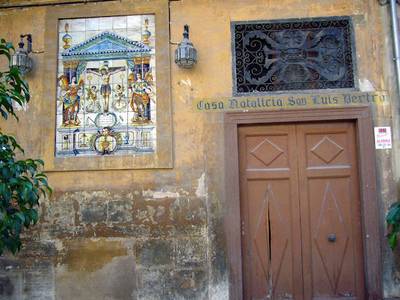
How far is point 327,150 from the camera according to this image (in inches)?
253

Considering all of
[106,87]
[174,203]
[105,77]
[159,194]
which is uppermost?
[105,77]

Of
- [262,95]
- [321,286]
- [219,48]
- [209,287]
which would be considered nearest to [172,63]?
[219,48]

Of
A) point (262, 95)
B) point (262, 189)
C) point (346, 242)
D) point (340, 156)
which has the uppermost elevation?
point (262, 95)

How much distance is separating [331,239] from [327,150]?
3.83 ft

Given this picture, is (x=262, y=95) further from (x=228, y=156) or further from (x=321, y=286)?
(x=321, y=286)

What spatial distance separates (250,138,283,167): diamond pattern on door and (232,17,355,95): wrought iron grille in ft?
2.35

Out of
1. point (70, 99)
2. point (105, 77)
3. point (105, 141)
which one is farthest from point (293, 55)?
point (70, 99)

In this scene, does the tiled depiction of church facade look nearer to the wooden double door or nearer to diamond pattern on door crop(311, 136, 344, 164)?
the wooden double door

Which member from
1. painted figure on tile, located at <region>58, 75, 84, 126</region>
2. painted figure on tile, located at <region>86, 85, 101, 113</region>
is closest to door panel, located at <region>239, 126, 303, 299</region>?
painted figure on tile, located at <region>86, 85, 101, 113</region>

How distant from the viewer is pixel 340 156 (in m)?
6.41

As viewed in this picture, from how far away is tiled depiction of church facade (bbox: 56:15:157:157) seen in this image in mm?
6531

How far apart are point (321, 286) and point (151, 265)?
2.22 metres

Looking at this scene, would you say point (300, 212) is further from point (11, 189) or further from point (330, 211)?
point (11, 189)

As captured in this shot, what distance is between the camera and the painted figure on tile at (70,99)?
6625 millimetres
